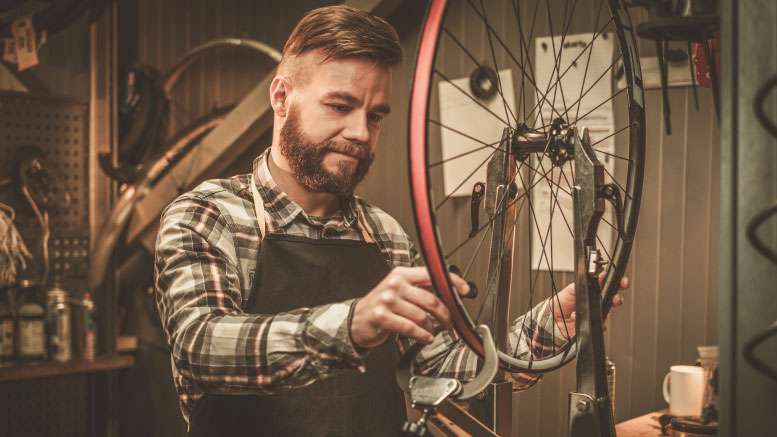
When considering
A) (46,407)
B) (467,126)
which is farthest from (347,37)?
(46,407)

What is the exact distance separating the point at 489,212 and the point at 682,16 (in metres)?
0.40

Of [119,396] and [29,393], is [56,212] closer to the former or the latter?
[29,393]

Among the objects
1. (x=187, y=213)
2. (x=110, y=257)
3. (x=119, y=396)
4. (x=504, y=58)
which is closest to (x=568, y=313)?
(x=187, y=213)

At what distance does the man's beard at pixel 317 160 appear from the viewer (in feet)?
4.17

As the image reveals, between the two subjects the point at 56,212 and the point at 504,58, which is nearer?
the point at 504,58

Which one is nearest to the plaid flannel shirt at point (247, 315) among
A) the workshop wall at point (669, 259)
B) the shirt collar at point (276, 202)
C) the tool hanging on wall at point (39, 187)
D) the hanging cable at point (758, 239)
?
the shirt collar at point (276, 202)

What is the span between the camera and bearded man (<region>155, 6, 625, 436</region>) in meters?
1.01

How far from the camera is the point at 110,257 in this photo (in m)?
2.61

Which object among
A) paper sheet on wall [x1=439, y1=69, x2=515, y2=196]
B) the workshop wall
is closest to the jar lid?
the workshop wall

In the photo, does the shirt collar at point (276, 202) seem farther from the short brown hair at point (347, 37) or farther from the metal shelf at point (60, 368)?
the metal shelf at point (60, 368)

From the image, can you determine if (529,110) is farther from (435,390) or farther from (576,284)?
(435,390)

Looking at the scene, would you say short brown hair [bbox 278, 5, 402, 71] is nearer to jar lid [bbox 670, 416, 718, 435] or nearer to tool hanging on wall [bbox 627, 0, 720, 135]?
tool hanging on wall [bbox 627, 0, 720, 135]

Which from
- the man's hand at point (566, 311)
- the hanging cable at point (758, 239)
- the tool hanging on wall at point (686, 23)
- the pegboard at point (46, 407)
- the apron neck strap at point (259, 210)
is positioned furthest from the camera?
the pegboard at point (46, 407)

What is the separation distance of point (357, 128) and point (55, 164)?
1.75 metres
